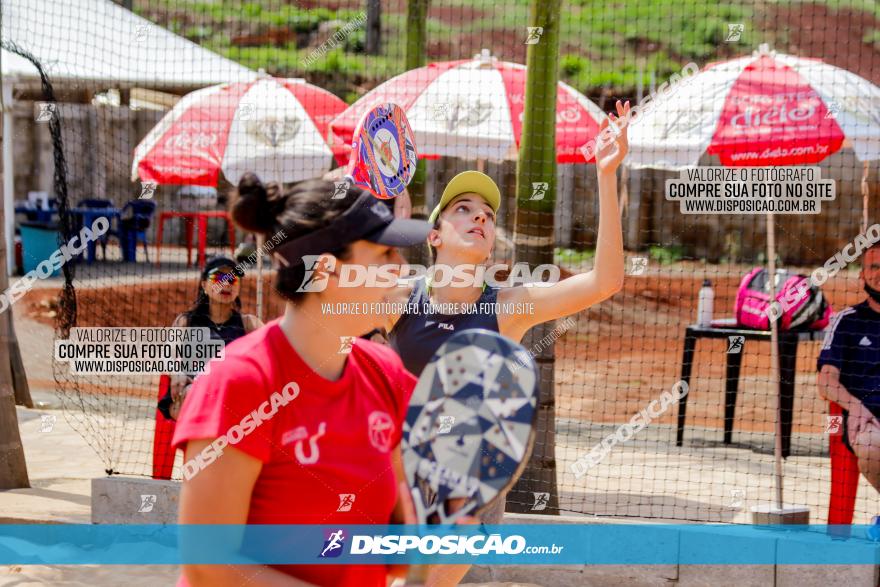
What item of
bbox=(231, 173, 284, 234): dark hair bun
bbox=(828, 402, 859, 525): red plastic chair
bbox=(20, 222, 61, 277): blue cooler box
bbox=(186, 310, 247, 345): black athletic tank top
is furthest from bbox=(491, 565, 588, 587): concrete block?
bbox=(20, 222, 61, 277): blue cooler box

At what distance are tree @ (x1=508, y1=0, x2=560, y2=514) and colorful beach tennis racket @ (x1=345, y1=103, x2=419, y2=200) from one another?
1827mm

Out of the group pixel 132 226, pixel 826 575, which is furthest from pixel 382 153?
pixel 132 226

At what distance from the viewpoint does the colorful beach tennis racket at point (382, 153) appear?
4344 millimetres

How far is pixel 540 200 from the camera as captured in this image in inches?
253

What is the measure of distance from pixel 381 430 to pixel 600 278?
1.37 meters

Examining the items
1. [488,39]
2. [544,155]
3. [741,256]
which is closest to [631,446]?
[544,155]

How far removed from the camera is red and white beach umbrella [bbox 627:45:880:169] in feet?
22.3

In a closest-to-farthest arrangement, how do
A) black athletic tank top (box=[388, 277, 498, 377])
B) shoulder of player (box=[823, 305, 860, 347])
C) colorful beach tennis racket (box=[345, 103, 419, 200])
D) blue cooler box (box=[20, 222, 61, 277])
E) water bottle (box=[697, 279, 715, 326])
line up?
black athletic tank top (box=[388, 277, 498, 377])
colorful beach tennis racket (box=[345, 103, 419, 200])
shoulder of player (box=[823, 305, 860, 347])
water bottle (box=[697, 279, 715, 326])
blue cooler box (box=[20, 222, 61, 277])

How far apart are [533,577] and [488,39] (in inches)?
1329

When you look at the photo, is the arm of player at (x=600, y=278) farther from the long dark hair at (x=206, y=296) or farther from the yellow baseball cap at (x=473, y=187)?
the long dark hair at (x=206, y=296)

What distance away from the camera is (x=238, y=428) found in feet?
6.87

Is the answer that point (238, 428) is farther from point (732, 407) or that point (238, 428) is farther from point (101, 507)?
point (732, 407)

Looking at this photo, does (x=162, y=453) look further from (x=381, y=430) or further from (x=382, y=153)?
(x=381, y=430)

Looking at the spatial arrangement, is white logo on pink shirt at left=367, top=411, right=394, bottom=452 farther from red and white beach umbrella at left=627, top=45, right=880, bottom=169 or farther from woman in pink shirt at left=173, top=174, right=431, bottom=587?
red and white beach umbrella at left=627, top=45, right=880, bottom=169
